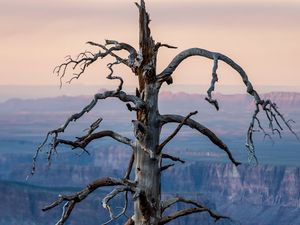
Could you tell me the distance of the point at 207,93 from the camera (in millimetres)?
9656

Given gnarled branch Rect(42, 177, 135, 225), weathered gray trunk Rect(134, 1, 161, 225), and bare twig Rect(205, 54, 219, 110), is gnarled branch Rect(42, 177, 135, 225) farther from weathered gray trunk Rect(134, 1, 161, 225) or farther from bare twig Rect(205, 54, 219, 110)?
bare twig Rect(205, 54, 219, 110)

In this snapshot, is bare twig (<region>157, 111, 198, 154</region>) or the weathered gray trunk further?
the weathered gray trunk

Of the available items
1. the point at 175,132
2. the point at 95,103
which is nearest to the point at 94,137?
the point at 95,103

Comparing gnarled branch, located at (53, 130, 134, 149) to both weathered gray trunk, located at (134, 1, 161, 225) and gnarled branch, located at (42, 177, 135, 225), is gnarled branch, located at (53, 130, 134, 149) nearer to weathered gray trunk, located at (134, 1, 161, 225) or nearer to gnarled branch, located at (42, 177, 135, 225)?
weathered gray trunk, located at (134, 1, 161, 225)

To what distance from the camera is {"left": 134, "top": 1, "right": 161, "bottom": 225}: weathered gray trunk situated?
9.79 meters

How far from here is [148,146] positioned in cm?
983

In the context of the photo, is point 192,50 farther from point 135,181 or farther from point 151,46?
point 135,181

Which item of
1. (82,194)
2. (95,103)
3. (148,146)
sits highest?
(95,103)

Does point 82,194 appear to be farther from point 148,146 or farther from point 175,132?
point 175,132

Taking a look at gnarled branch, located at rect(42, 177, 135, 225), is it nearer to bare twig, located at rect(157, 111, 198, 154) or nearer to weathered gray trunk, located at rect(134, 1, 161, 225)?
weathered gray trunk, located at rect(134, 1, 161, 225)

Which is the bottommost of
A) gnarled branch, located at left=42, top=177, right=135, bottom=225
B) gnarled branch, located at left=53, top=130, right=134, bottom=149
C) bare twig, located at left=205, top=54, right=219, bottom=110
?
gnarled branch, located at left=42, top=177, right=135, bottom=225

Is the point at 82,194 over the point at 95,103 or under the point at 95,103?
under

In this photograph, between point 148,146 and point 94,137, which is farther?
point 94,137

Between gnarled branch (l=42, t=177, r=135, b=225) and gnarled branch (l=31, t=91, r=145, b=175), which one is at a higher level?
gnarled branch (l=31, t=91, r=145, b=175)
